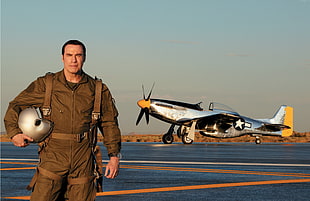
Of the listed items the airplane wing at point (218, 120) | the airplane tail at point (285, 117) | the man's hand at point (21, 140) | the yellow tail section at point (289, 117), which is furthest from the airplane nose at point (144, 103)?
the man's hand at point (21, 140)

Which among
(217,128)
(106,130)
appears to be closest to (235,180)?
(106,130)

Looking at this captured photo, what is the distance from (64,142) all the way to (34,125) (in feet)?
1.09

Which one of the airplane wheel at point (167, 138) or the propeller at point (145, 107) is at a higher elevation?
the propeller at point (145, 107)

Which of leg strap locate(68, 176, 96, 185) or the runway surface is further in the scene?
the runway surface

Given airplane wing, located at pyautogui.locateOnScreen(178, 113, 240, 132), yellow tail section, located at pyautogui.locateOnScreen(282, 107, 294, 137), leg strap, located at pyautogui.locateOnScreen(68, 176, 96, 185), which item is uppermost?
leg strap, located at pyautogui.locateOnScreen(68, 176, 96, 185)

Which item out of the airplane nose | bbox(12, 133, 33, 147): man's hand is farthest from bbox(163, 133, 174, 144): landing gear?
bbox(12, 133, 33, 147): man's hand

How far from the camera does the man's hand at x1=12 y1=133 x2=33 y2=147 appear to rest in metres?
5.11

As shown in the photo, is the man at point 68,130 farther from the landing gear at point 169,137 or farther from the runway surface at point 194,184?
the landing gear at point 169,137

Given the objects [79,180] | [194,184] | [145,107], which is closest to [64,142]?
[79,180]

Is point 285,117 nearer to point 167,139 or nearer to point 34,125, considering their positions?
point 167,139

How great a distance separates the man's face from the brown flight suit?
0.47 feet

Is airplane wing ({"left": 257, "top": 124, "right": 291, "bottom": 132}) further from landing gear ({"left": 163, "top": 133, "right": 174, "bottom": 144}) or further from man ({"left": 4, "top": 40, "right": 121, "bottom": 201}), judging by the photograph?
man ({"left": 4, "top": 40, "right": 121, "bottom": 201})

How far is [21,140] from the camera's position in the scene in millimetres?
5121

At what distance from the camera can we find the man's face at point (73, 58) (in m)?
5.39
